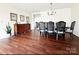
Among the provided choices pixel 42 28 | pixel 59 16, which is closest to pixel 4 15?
pixel 42 28

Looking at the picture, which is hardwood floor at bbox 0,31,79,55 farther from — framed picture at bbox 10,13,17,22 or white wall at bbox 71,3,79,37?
framed picture at bbox 10,13,17,22

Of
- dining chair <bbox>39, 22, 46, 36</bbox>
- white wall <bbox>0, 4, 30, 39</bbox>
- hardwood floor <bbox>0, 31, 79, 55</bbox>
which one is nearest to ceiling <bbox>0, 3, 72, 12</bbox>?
white wall <bbox>0, 4, 30, 39</bbox>

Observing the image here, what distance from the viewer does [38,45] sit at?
211 centimetres

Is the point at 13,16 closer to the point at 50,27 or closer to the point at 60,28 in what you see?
the point at 50,27

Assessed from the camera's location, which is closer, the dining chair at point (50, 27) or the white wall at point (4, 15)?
the white wall at point (4, 15)

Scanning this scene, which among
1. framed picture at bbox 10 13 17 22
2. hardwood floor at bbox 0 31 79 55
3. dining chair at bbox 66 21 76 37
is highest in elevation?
framed picture at bbox 10 13 17 22

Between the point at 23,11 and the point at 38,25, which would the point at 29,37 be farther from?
the point at 23,11

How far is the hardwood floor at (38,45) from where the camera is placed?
2053 mm

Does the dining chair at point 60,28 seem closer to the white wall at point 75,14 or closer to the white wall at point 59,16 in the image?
the white wall at point 59,16

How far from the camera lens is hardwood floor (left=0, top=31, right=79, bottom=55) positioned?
2053 millimetres

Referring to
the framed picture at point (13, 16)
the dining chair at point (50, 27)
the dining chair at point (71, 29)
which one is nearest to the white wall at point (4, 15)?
the framed picture at point (13, 16)

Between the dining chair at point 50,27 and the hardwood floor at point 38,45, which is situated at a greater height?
the dining chair at point 50,27

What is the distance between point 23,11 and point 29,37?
0.54 m
